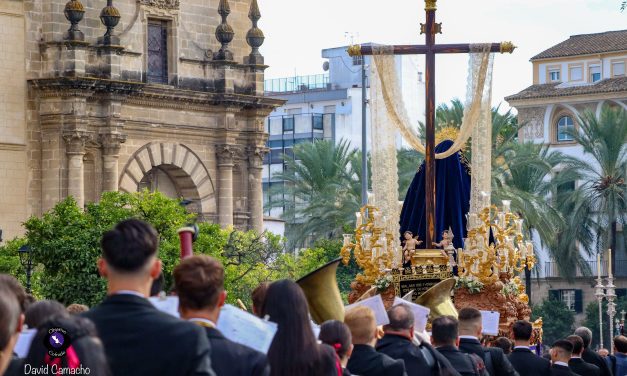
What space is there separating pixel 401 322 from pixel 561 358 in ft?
13.2

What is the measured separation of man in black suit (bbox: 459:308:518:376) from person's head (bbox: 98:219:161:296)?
510 centimetres

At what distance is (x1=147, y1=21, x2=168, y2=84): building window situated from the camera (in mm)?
41750

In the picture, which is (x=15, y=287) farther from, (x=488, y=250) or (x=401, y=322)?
(x=488, y=250)

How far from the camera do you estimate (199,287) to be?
7.07 m

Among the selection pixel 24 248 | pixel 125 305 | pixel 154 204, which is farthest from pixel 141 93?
pixel 125 305

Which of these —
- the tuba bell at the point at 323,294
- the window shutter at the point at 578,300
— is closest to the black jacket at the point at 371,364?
the tuba bell at the point at 323,294

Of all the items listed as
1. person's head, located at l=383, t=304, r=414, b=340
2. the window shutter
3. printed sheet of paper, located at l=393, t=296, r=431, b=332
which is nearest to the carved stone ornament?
the window shutter

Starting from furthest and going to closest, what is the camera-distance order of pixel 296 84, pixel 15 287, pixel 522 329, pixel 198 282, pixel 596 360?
pixel 296 84, pixel 596 360, pixel 522 329, pixel 15 287, pixel 198 282

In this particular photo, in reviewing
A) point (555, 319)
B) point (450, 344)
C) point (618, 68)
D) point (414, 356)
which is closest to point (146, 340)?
point (414, 356)

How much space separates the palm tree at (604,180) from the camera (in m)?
49.2

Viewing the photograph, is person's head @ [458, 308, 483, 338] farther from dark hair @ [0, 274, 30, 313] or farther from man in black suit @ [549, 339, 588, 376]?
dark hair @ [0, 274, 30, 313]

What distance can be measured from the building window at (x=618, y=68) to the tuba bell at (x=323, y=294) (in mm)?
56764

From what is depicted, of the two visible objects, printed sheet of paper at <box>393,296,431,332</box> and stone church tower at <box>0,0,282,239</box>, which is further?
stone church tower at <box>0,0,282,239</box>

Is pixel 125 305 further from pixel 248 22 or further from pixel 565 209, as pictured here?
pixel 565 209
